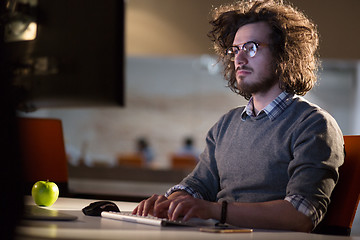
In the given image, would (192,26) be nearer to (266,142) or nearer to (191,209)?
(266,142)

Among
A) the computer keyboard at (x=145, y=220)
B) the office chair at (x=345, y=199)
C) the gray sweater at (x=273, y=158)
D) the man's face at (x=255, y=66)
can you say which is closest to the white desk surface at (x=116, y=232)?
the computer keyboard at (x=145, y=220)

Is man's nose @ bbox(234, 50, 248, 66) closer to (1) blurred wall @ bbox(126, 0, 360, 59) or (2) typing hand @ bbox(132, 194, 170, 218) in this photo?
(2) typing hand @ bbox(132, 194, 170, 218)

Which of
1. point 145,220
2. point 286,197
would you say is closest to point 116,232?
point 145,220

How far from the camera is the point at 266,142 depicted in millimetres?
1740

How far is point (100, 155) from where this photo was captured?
1080cm

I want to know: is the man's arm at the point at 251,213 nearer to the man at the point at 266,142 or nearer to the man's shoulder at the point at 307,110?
the man at the point at 266,142

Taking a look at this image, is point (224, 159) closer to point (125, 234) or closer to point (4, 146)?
point (125, 234)

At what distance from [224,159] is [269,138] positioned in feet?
0.72

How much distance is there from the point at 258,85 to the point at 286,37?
23 cm

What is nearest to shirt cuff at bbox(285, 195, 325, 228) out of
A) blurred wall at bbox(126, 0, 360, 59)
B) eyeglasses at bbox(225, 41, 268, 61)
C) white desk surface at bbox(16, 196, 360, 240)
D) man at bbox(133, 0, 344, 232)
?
man at bbox(133, 0, 344, 232)

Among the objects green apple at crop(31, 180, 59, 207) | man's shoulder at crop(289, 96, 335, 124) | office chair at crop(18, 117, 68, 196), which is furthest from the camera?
office chair at crop(18, 117, 68, 196)

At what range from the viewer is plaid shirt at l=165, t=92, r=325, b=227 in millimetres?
1489

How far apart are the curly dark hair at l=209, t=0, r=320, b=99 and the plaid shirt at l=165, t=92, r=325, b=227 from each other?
0.27ft

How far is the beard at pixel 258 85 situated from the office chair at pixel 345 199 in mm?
360
